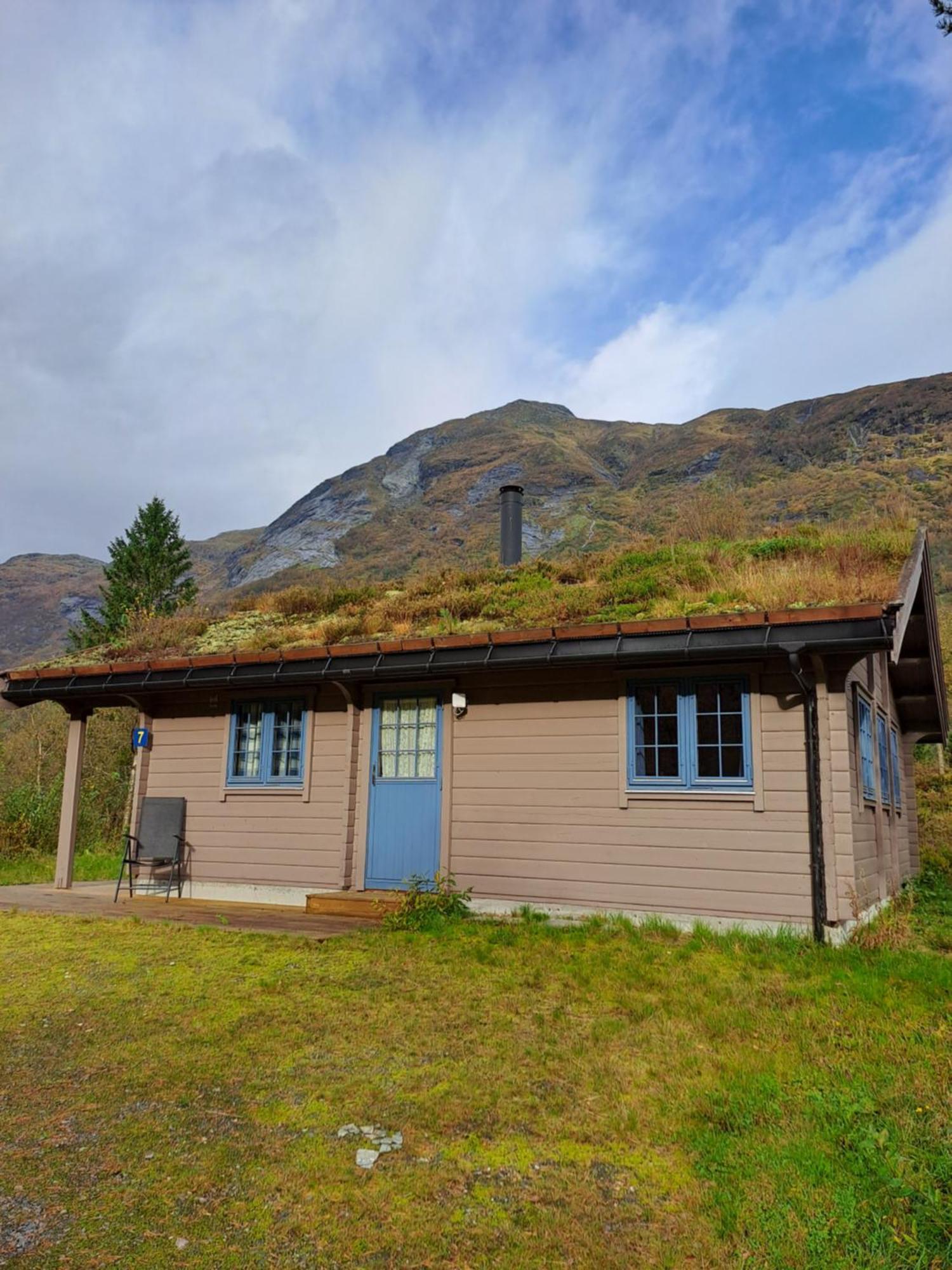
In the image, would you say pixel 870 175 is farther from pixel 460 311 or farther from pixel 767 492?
pixel 767 492

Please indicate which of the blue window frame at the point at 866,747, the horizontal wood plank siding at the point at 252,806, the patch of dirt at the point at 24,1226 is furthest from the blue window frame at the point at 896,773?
the patch of dirt at the point at 24,1226

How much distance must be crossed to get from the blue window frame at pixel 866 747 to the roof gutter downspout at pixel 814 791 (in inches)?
47.5

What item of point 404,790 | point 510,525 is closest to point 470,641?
point 404,790

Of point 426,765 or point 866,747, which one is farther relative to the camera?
point 426,765

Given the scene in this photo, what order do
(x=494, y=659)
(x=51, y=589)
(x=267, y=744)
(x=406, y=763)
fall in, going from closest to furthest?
(x=494, y=659), (x=406, y=763), (x=267, y=744), (x=51, y=589)

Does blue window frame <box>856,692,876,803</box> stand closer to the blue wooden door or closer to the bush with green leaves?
the bush with green leaves

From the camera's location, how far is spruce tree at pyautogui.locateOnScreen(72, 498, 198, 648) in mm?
27797

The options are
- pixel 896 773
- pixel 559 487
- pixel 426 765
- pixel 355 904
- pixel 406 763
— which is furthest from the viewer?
pixel 559 487

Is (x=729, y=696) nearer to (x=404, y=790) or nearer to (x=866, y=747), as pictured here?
(x=866, y=747)

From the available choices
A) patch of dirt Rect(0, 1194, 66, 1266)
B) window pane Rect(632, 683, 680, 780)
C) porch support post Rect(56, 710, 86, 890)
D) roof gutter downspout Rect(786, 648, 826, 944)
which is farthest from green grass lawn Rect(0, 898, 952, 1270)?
porch support post Rect(56, 710, 86, 890)

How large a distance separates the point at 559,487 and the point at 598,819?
5781 cm

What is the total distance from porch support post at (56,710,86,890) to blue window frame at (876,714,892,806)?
889 centimetres

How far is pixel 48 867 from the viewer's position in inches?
463

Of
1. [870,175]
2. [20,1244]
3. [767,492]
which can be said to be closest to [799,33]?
[870,175]
